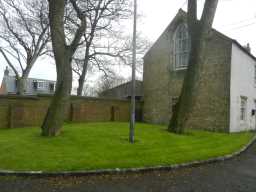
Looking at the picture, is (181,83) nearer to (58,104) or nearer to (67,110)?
(67,110)

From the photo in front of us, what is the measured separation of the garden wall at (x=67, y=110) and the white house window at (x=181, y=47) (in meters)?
5.34

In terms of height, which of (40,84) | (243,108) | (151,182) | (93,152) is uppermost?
(40,84)

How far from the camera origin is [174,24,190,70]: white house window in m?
18.8

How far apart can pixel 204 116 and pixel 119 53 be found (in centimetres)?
1098

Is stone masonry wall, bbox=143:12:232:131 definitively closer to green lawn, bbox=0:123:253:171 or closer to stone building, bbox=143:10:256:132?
stone building, bbox=143:10:256:132

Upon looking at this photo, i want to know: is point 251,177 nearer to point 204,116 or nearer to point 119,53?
point 204,116

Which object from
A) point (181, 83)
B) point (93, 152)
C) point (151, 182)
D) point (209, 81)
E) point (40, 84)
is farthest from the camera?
point (40, 84)

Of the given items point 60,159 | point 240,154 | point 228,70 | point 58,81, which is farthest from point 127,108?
point 60,159

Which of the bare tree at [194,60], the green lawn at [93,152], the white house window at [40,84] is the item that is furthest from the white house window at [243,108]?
the white house window at [40,84]

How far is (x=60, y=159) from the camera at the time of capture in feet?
23.0

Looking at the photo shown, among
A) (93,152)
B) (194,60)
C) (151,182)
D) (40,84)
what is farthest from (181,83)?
(40,84)

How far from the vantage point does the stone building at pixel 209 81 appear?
52.6ft

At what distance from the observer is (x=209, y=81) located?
1692 centimetres

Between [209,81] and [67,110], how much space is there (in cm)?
1027
